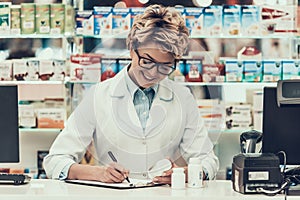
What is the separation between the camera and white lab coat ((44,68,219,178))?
2.93 meters

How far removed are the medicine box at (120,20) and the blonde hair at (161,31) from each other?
6.43 ft

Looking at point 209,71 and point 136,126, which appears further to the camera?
point 209,71

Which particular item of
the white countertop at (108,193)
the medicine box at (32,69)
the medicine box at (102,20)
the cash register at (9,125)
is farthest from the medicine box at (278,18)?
the cash register at (9,125)

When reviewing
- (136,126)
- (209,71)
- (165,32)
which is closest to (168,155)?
(136,126)

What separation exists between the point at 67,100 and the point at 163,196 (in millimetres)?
2601

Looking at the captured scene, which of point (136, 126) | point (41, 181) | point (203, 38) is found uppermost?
point (203, 38)

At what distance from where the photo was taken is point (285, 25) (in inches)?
190

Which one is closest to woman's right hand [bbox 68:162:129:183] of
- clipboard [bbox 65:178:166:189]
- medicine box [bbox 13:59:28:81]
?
clipboard [bbox 65:178:166:189]

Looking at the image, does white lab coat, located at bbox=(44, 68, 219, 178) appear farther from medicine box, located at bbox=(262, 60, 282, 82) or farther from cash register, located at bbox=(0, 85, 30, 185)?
medicine box, located at bbox=(262, 60, 282, 82)

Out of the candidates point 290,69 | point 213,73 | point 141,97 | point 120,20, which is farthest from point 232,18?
point 141,97

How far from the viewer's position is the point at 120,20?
15.9 ft

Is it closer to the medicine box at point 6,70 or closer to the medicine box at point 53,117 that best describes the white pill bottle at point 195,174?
the medicine box at point 53,117

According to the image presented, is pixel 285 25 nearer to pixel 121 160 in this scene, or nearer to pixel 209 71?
pixel 209 71

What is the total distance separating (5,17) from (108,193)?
274 cm
